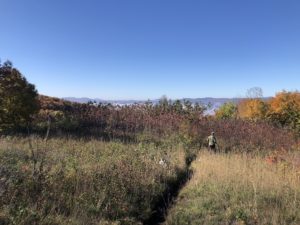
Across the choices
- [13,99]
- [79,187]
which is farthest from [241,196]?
[13,99]

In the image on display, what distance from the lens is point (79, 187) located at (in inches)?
267

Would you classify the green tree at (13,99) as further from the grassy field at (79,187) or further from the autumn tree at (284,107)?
the autumn tree at (284,107)

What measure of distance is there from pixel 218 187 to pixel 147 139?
7.68 metres

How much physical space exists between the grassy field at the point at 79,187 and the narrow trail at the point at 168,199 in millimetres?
118

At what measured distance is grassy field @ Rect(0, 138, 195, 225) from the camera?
5.57 m

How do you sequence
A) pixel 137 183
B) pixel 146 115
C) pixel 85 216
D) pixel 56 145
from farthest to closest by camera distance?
pixel 146 115
pixel 56 145
pixel 137 183
pixel 85 216

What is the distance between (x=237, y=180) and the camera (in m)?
8.44

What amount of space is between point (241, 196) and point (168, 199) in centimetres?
146

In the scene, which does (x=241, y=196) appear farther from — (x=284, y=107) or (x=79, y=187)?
(x=284, y=107)

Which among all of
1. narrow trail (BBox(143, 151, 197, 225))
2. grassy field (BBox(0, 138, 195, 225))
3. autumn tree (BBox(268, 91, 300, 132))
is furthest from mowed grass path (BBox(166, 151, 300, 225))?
autumn tree (BBox(268, 91, 300, 132))

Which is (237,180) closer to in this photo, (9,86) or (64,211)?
(64,211)

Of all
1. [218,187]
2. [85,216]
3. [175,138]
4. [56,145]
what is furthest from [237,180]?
[175,138]

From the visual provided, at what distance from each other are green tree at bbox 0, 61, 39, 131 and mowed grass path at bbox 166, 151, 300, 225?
945 cm

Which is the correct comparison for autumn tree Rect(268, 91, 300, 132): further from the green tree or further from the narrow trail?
the narrow trail
